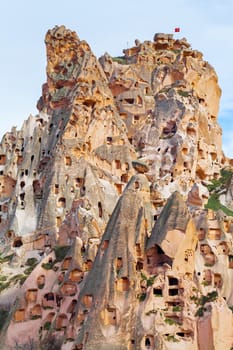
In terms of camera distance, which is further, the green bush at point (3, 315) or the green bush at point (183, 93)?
the green bush at point (183, 93)

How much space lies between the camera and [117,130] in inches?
3172

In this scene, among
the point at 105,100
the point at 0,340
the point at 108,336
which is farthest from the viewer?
the point at 105,100

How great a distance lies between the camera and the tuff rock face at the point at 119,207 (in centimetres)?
4984

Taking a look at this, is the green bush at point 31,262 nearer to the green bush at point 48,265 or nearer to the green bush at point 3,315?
the green bush at point 3,315

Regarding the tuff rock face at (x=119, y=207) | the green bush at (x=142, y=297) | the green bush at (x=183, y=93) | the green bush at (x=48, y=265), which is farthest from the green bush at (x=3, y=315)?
the green bush at (x=183, y=93)

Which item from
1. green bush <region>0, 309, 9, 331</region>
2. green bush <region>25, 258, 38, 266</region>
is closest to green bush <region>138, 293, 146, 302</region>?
green bush <region>0, 309, 9, 331</region>

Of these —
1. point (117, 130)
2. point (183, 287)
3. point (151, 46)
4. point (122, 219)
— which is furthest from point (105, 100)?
point (183, 287)

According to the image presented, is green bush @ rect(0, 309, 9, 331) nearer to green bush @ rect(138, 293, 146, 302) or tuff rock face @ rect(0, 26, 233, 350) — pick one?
tuff rock face @ rect(0, 26, 233, 350)

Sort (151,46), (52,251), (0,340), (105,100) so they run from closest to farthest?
(0,340)
(52,251)
(105,100)
(151,46)

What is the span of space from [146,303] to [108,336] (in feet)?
10.7

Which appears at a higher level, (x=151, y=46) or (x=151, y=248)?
(x=151, y=46)

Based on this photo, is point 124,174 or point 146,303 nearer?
point 146,303

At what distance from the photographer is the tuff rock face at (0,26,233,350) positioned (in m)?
49.8

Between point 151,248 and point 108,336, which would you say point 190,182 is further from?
point 108,336
